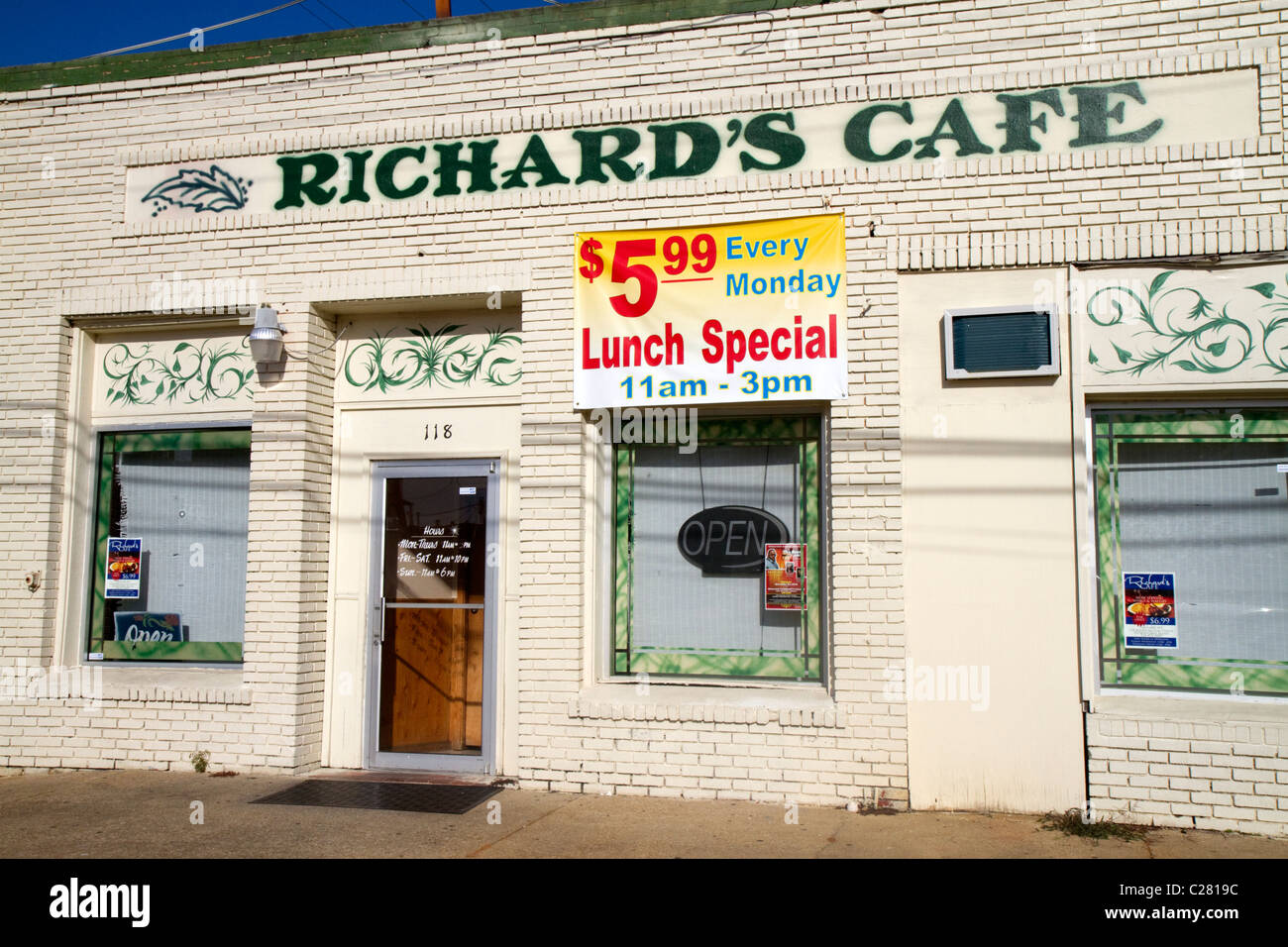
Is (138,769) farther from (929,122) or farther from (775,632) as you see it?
(929,122)

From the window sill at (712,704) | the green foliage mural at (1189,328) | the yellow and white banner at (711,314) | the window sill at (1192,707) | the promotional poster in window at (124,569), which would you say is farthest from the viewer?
the promotional poster in window at (124,569)

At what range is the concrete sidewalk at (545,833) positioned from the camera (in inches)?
234

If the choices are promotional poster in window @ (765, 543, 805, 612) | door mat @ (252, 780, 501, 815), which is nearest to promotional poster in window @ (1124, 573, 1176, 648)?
promotional poster in window @ (765, 543, 805, 612)

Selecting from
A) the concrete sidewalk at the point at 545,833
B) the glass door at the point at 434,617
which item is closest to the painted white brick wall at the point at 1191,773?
the concrete sidewalk at the point at 545,833

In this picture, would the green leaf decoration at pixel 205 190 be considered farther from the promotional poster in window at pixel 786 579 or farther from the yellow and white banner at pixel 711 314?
the promotional poster in window at pixel 786 579

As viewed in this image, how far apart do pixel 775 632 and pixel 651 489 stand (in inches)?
53.2

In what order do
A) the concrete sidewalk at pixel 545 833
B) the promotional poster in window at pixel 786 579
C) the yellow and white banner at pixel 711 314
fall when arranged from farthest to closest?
the promotional poster in window at pixel 786 579 < the yellow and white banner at pixel 711 314 < the concrete sidewalk at pixel 545 833

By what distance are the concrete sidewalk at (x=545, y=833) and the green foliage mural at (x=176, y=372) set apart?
122 inches

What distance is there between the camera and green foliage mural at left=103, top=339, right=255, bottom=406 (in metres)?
8.41

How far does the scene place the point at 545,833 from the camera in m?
6.29

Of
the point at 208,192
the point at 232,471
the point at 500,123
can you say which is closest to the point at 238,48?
the point at 208,192

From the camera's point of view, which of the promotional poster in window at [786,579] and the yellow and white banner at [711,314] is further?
the promotional poster in window at [786,579]

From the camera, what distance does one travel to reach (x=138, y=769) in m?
8.03

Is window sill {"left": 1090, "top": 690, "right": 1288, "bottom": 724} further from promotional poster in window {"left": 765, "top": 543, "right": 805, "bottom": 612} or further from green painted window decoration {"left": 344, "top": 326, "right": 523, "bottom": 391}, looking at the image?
green painted window decoration {"left": 344, "top": 326, "right": 523, "bottom": 391}
